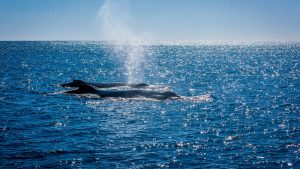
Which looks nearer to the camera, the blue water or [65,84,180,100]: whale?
the blue water

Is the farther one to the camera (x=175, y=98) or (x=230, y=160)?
(x=175, y=98)

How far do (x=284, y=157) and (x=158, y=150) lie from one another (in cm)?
1103

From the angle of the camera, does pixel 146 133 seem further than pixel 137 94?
No

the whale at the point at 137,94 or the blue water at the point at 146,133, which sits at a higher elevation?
the whale at the point at 137,94

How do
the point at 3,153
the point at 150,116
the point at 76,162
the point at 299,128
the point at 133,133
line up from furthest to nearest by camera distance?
the point at 150,116
the point at 299,128
the point at 133,133
the point at 3,153
the point at 76,162

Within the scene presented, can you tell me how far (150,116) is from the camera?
51.8 meters

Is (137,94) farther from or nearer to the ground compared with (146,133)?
farther from the ground

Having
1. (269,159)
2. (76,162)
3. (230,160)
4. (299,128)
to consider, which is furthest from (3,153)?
(299,128)

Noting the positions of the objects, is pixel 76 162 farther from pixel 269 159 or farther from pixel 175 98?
pixel 175 98

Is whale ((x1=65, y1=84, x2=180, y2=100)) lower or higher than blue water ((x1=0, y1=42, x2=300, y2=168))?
higher

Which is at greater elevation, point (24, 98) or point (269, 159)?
point (24, 98)

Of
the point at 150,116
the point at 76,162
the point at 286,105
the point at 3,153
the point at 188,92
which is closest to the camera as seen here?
the point at 76,162

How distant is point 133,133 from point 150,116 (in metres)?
10.5

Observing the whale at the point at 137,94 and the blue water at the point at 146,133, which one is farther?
the whale at the point at 137,94
